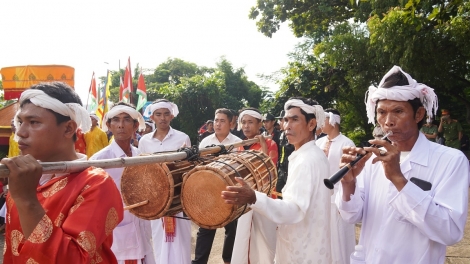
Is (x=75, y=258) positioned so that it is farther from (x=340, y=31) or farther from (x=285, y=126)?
(x=340, y=31)

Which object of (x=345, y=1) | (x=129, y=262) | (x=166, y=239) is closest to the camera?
(x=129, y=262)

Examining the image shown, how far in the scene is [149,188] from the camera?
2.94 meters

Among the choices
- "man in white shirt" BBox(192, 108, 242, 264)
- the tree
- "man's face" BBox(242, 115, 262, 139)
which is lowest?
"man in white shirt" BBox(192, 108, 242, 264)

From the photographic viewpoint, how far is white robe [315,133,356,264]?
413cm

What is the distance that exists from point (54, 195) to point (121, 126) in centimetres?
273

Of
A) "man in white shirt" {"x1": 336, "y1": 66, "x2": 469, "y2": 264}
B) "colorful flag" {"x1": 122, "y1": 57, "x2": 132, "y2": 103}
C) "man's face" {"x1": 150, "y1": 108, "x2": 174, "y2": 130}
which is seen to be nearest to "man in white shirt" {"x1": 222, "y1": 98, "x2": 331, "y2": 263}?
"man in white shirt" {"x1": 336, "y1": 66, "x2": 469, "y2": 264}

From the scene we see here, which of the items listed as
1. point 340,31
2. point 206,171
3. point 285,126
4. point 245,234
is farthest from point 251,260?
point 340,31

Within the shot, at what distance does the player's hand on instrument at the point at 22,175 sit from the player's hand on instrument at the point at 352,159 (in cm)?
158

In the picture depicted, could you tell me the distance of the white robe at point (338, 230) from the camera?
4.13 metres

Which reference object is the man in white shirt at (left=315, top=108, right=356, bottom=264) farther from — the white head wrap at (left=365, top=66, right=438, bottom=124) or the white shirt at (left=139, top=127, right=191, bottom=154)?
the white shirt at (left=139, top=127, right=191, bottom=154)

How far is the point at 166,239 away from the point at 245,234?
42.3 inches

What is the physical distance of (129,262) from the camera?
4.12 meters

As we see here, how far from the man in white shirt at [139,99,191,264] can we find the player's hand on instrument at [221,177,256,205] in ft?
5.57

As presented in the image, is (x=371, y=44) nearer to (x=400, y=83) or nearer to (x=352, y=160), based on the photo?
(x=400, y=83)
